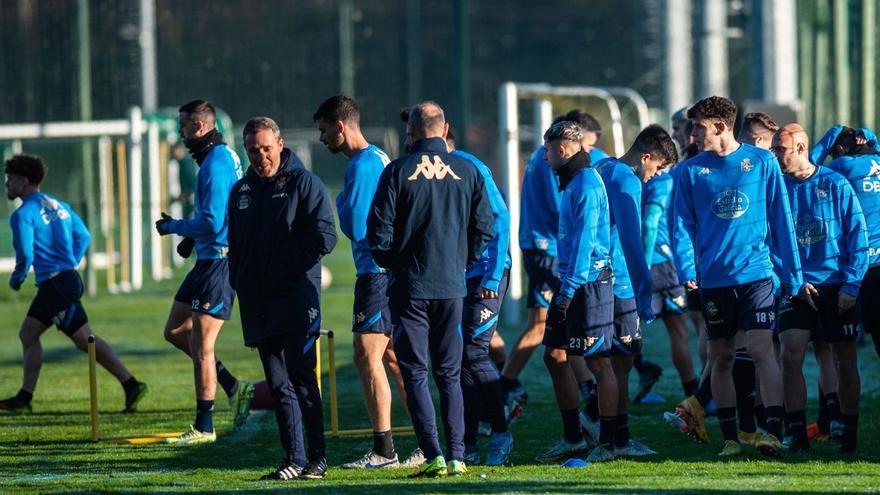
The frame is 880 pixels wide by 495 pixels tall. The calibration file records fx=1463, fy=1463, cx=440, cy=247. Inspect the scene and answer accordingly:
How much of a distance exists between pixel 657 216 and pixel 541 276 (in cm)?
91

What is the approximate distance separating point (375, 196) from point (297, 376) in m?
1.04

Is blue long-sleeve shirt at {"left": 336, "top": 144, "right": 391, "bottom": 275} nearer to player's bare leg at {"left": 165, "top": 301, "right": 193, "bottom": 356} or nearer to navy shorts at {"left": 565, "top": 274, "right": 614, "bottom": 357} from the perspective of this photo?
navy shorts at {"left": 565, "top": 274, "right": 614, "bottom": 357}

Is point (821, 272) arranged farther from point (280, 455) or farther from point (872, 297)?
point (280, 455)

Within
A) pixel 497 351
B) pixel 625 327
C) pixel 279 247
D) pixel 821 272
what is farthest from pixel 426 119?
pixel 497 351

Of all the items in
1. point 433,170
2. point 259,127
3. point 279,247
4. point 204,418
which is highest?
point 259,127

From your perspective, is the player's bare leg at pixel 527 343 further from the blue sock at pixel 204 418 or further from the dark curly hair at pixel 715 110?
the dark curly hair at pixel 715 110

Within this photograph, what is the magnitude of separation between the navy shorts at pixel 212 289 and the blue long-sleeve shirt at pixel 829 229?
11.4 feet

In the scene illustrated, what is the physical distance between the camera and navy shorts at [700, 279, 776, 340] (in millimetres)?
7969

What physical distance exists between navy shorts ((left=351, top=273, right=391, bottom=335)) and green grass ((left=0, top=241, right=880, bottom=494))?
799 millimetres

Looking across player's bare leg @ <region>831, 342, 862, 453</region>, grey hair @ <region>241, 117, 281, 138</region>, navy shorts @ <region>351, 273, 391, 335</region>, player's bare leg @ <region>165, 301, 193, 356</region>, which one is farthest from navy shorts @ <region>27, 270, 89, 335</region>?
player's bare leg @ <region>831, 342, 862, 453</region>

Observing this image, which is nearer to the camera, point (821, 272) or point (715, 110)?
point (715, 110)

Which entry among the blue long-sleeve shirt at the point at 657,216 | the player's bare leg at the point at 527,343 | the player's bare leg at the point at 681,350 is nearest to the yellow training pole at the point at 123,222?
the player's bare leg at the point at 527,343

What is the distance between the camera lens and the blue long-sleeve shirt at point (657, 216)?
1009cm

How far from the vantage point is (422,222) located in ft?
24.5
